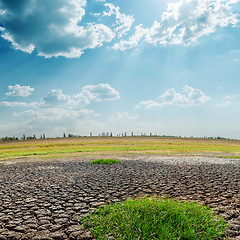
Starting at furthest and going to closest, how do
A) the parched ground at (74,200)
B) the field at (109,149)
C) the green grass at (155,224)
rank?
the field at (109,149)
the parched ground at (74,200)
the green grass at (155,224)

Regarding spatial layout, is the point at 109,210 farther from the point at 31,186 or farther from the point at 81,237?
the point at 31,186

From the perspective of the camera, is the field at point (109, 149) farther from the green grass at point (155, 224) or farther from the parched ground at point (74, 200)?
the green grass at point (155, 224)

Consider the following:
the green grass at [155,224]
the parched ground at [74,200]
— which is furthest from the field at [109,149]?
the green grass at [155,224]

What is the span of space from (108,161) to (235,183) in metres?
9.52

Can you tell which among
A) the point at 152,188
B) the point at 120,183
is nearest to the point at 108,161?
the point at 120,183

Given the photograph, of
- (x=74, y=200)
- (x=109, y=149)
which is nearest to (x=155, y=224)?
(x=74, y=200)

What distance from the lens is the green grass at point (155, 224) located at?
3514 millimetres

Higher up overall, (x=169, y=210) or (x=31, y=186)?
(x=169, y=210)

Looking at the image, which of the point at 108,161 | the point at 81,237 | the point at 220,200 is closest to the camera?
the point at 81,237

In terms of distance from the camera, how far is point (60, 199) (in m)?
6.40

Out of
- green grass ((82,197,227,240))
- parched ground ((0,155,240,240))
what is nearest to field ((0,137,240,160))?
parched ground ((0,155,240,240))

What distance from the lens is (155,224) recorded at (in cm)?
379

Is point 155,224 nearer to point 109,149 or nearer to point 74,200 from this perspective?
point 74,200

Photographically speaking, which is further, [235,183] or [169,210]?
[235,183]
